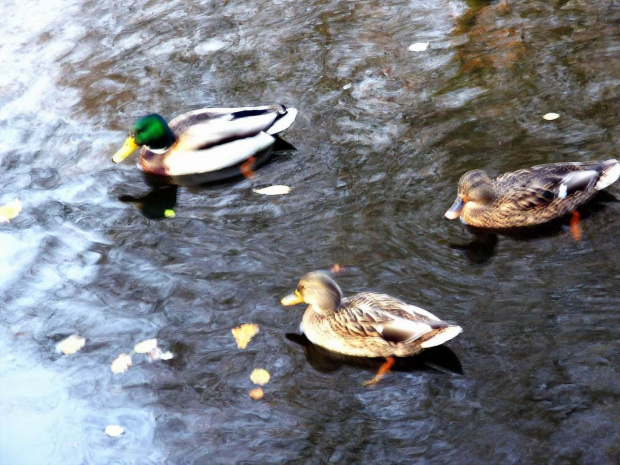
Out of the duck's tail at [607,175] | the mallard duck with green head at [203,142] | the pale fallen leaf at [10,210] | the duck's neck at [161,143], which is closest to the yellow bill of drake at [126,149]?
the mallard duck with green head at [203,142]

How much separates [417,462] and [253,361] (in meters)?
1.34

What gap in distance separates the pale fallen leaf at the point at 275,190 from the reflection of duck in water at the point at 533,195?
1.53 metres

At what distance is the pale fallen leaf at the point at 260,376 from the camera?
516cm

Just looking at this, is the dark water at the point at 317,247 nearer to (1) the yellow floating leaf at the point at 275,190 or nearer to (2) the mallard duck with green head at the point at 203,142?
(1) the yellow floating leaf at the point at 275,190

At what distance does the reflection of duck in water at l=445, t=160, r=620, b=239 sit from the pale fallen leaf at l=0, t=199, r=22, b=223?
3.91 meters

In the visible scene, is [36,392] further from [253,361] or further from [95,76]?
[95,76]

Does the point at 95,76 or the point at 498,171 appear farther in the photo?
the point at 95,76

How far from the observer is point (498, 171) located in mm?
6844

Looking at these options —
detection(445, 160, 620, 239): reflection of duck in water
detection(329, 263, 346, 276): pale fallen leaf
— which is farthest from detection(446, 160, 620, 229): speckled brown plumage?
detection(329, 263, 346, 276): pale fallen leaf

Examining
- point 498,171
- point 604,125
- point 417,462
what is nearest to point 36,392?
point 417,462

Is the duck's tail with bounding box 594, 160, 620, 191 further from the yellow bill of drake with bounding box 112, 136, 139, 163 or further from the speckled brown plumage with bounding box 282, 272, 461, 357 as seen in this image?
the yellow bill of drake with bounding box 112, 136, 139, 163

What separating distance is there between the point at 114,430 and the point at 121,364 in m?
0.59

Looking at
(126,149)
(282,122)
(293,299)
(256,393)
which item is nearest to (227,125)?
(282,122)

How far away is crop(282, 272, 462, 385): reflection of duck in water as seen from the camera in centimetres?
498
